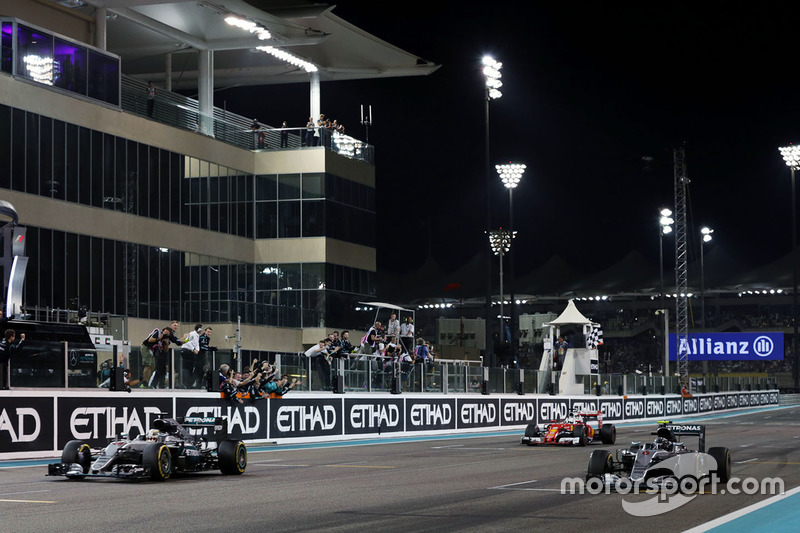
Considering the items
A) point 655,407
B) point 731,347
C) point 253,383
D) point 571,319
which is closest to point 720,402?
point 655,407

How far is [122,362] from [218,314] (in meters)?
26.2

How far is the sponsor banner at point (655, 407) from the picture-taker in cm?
5512

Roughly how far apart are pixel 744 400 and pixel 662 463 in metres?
60.0

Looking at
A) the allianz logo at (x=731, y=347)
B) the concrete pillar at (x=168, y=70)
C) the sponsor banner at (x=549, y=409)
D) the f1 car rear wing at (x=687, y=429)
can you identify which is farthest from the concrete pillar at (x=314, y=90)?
the f1 car rear wing at (x=687, y=429)

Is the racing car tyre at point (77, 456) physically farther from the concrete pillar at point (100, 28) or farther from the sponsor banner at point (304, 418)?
the concrete pillar at point (100, 28)

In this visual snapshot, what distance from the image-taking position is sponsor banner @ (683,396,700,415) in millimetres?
60528

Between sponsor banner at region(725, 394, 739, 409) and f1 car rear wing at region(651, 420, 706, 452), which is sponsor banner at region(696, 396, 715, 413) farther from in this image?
f1 car rear wing at region(651, 420, 706, 452)

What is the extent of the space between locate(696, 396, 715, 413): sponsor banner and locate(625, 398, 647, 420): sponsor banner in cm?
985

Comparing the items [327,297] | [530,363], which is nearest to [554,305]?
[530,363]

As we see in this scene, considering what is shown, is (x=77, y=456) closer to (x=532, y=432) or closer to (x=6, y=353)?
(x=6, y=353)

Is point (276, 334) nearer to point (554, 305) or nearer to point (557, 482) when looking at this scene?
point (557, 482)

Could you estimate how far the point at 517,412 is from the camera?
142ft

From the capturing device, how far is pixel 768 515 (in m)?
13.2

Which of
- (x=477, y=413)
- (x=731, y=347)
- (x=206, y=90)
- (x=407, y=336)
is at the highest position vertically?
(x=206, y=90)
